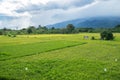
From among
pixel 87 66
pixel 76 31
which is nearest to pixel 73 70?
pixel 87 66

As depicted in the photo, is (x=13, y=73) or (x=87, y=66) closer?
(x=13, y=73)

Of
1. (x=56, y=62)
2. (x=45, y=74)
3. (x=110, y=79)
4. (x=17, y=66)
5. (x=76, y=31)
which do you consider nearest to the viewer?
(x=110, y=79)

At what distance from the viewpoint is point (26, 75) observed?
40.2 feet

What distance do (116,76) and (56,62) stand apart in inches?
199

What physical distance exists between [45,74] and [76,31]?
84962 mm

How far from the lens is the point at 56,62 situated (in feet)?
52.1

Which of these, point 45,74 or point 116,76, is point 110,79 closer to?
point 116,76

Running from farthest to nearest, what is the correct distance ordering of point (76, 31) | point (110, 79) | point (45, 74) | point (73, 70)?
1. point (76, 31)
2. point (73, 70)
3. point (45, 74)
4. point (110, 79)

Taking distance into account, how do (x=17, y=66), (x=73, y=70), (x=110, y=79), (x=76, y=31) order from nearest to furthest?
(x=110, y=79)
(x=73, y=70)
(x=17, y=66)
(x=76, y=31)

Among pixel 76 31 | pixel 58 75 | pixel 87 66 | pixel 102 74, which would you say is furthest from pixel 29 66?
A: pixel 76 31

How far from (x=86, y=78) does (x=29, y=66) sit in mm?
4456

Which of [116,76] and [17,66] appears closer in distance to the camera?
[116,76]

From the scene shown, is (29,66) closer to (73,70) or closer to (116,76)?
(73,70)

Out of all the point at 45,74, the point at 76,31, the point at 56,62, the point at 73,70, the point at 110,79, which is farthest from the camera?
the point at 76,31
